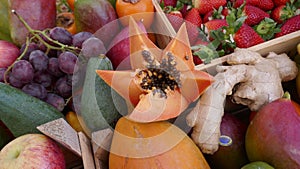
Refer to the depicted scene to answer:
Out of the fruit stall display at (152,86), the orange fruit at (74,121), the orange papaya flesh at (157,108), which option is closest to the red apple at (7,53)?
the fruit stall display at (152,86)

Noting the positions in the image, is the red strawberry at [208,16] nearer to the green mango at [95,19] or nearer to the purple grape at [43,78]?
the green mango at [95,19]

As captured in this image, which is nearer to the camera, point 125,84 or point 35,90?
point 125,84

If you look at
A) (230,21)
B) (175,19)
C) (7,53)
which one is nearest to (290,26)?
(230,21)

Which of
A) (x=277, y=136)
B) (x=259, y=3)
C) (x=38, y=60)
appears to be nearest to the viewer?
(x=277, y=136)

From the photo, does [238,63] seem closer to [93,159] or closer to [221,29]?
[221,29]

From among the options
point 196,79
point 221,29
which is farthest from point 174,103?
point 221,29

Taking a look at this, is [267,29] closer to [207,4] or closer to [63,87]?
[207,4]

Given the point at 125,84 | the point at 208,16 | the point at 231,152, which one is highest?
the point at 125,84
